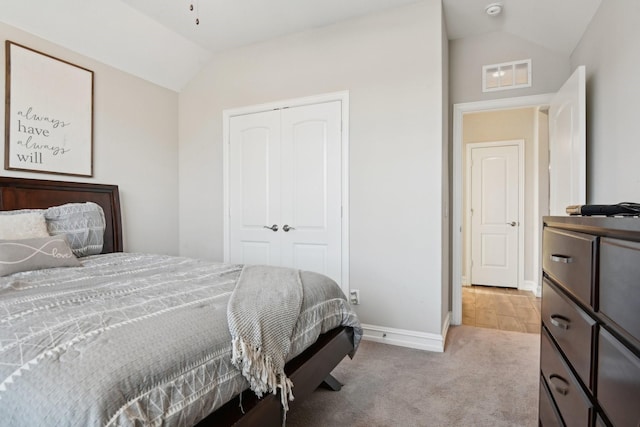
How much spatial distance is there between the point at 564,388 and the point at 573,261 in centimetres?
42

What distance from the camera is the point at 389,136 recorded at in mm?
2916

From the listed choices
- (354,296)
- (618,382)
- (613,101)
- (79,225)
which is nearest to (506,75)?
(613,101)

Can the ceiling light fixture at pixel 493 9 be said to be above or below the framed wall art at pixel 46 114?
above

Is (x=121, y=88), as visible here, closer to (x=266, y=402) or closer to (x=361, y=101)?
(x=361, y=101)

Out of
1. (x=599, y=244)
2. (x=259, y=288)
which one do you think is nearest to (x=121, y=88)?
(x=259, y=288)

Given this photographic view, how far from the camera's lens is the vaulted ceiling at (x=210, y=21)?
2.64m

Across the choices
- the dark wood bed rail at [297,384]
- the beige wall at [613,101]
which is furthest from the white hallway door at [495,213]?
the dark wood bed rail at [297,384]

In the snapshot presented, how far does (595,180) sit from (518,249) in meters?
2.81

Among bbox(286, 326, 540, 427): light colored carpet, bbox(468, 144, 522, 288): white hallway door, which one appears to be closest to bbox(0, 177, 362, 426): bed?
bbox(286, 326, 540, 427): light colored carpet

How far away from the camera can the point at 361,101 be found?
9.93ft

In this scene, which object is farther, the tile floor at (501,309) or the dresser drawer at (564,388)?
the tile floor at (501,309)

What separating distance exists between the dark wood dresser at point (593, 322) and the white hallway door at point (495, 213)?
4.13 m

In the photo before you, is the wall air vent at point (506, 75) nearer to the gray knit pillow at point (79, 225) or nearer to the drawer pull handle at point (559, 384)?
the drawer pull handle at point (559, 384)

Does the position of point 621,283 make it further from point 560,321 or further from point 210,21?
point 210,21
